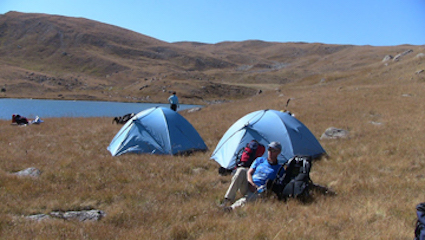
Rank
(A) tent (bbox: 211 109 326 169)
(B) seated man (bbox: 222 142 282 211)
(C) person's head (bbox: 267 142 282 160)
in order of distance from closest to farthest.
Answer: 1. (B) seated man (bbox: 222 142 282 211)
2. (C) person's head (bbox: 267 142 282 160)
3. (A) tent (bbox: 211 109 326 169)

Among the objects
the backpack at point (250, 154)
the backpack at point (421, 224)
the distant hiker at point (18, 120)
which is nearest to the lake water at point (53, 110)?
the distant hiker at point (18, 120)

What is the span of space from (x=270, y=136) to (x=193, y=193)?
433 cm

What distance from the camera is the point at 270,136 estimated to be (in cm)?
1091

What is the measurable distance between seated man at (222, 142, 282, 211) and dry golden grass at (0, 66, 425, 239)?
1.30 ft

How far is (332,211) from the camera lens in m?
6.38

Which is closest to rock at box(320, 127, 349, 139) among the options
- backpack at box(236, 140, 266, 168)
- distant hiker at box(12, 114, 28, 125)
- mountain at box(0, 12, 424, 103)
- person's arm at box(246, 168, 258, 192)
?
backpack at box(236, 140, 266, 168)

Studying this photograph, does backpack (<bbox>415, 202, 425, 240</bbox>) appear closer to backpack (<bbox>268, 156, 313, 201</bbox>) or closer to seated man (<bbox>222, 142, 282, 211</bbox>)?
backpack (<bbox>268, 156, 313, 201</bbox>)

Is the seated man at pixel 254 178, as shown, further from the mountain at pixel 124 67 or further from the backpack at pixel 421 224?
the mountain at pixel 124 67

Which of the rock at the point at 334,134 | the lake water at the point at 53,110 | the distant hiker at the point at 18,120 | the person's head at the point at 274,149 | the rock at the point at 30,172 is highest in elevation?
the person's head at the point at 274,149

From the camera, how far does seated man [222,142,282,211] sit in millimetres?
6953

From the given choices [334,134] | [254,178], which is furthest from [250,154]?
[334,134]

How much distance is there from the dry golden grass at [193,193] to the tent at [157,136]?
767mm

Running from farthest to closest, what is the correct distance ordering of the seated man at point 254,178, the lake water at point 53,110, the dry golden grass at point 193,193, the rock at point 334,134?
Result: the lake water at point 53,110, the rock at point 334,134, the seated man at point 254,178, the dry golden grass at point 193,193

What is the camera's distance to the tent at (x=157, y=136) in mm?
12055
